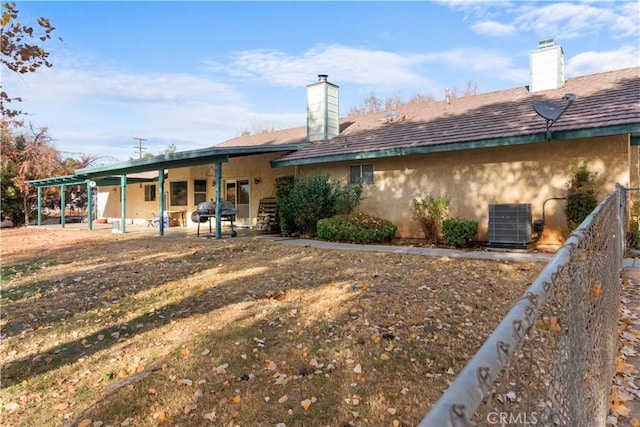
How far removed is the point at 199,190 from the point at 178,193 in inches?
67.8

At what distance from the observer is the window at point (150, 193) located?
73.7 feet

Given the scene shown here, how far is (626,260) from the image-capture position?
7.16 meters

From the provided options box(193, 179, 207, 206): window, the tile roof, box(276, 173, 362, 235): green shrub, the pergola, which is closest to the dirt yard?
the tile roof

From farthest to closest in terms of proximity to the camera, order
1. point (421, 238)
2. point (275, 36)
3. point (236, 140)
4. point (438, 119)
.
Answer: point (236, 140)
point (275, 36)
point (438, 119)
point (421, 238)

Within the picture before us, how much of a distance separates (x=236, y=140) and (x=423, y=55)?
35.4ft

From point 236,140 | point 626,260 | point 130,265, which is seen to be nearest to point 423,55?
point 236,140

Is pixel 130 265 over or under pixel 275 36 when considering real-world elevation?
under

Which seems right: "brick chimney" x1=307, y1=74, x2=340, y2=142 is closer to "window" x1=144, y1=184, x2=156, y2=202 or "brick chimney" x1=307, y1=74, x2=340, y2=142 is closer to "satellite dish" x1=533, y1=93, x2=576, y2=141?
"satellite dish" x1=533, y1=93, x2=576, y2=141

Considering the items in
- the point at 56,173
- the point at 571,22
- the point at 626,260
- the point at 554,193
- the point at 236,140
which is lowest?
the point at 626,260

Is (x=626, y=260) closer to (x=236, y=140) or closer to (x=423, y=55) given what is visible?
(x=423, y=55)

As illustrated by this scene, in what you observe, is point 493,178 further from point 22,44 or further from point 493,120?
point 22,44

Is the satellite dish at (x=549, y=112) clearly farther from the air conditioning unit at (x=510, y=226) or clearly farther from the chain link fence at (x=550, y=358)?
the chain link fence at (x=550, y=358)

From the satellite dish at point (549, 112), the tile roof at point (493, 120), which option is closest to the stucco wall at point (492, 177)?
the tile roof at point (493, 120)

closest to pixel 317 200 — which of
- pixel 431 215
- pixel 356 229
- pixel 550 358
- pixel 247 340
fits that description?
pixel 356 229
